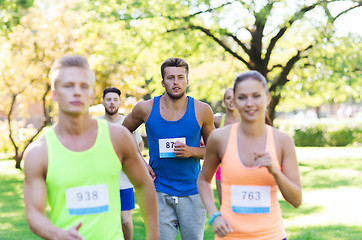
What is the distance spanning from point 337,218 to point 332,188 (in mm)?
4018

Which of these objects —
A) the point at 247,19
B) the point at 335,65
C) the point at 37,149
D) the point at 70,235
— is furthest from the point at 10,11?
the point at 70,235

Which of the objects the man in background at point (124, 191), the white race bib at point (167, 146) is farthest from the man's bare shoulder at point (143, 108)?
the man in background at point (124, 191)

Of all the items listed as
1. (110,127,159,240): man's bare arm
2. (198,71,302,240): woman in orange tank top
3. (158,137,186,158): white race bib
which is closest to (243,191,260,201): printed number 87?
(198,71,302,240): woman in orange tank top

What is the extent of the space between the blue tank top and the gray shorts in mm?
61

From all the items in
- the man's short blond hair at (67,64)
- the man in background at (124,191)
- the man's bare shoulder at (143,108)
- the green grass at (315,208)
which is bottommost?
the green grass at (315,208)

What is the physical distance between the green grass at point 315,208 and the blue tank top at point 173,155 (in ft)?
10.9

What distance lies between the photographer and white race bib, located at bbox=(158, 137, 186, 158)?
15.6ft

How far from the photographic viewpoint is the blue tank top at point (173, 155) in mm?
4766

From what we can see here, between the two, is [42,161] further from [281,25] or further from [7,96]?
[7,96]

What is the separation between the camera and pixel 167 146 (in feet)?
15.7

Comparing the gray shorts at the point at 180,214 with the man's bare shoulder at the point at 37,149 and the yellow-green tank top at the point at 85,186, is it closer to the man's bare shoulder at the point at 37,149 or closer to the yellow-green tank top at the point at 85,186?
the yellow-green tank top at the point at 85,186

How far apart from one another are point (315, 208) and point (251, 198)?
7722 mm

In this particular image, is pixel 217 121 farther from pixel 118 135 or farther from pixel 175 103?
pixel 118 135

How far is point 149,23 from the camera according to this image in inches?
646
